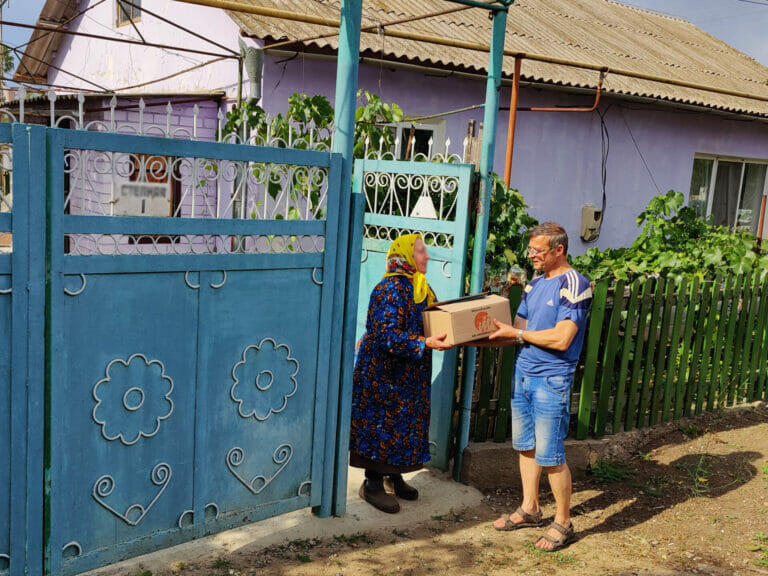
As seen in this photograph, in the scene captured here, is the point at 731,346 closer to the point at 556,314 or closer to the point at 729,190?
the point at 556,314

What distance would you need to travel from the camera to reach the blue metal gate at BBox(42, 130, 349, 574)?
111 inches

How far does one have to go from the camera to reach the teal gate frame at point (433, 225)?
4391 mm

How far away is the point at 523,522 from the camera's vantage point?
4.13 m

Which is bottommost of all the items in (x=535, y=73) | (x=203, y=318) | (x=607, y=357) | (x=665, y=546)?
(x=665, y=546)

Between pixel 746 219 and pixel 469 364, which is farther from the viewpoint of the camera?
pixel 746 219

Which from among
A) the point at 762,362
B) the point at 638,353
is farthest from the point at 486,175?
the point at 762,362

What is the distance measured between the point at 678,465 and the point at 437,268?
7.82 feet

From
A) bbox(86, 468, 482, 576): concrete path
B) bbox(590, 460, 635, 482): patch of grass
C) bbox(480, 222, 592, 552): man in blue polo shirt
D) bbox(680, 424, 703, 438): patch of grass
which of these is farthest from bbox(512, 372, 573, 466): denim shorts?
bbox(680, 424, 703, 438): patch of grass

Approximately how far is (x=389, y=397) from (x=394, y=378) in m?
0.11

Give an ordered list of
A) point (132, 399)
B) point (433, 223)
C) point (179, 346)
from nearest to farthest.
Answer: point (132, 399) < point (179, 346) < point (433, 223)

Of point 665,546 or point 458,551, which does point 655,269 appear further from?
point 458,551

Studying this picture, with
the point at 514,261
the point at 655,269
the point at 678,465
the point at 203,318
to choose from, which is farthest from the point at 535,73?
the point at 203,318

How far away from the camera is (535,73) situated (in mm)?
8812

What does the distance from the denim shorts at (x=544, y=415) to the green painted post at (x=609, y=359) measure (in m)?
1.31
